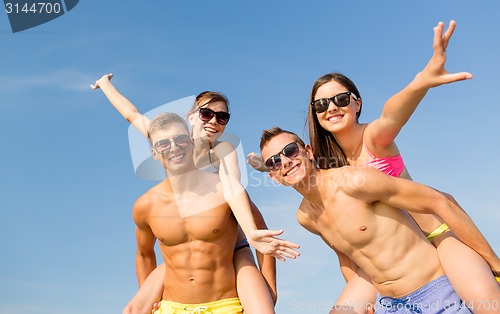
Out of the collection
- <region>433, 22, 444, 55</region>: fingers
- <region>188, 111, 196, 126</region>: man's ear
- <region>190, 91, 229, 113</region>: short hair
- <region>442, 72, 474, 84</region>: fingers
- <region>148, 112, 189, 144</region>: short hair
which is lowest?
<region>442, 72, 474, 84</region>: fingers

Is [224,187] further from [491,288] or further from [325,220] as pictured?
[491,288]

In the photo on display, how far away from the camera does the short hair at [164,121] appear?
8.38 m

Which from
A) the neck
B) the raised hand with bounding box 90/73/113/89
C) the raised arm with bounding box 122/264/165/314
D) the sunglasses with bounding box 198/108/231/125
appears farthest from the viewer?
the raised hand with bounding box 90/73/113/89

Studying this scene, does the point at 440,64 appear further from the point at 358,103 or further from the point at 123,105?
the point at 123,105

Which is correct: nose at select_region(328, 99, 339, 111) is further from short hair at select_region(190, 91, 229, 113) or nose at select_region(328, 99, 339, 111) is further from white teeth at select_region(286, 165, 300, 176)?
short hair at select_region(190, 91, 229, 113)

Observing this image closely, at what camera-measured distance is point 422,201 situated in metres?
7.18

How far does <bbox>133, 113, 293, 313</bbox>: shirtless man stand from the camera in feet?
26.5

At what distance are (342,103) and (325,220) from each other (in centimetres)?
160

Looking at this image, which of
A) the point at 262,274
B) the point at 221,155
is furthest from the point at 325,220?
the point at 221,155

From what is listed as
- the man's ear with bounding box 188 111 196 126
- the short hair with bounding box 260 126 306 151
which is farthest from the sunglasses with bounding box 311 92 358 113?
the man's ear with bounding box 188 111 196 126

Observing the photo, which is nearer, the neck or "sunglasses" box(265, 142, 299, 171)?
"sunglasses" box(265, 142, 299, 171)

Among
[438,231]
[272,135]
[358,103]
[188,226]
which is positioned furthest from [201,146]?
[438,231]

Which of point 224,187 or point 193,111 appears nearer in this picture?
point 224,187

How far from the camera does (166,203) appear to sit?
Result: 8.34 metres
